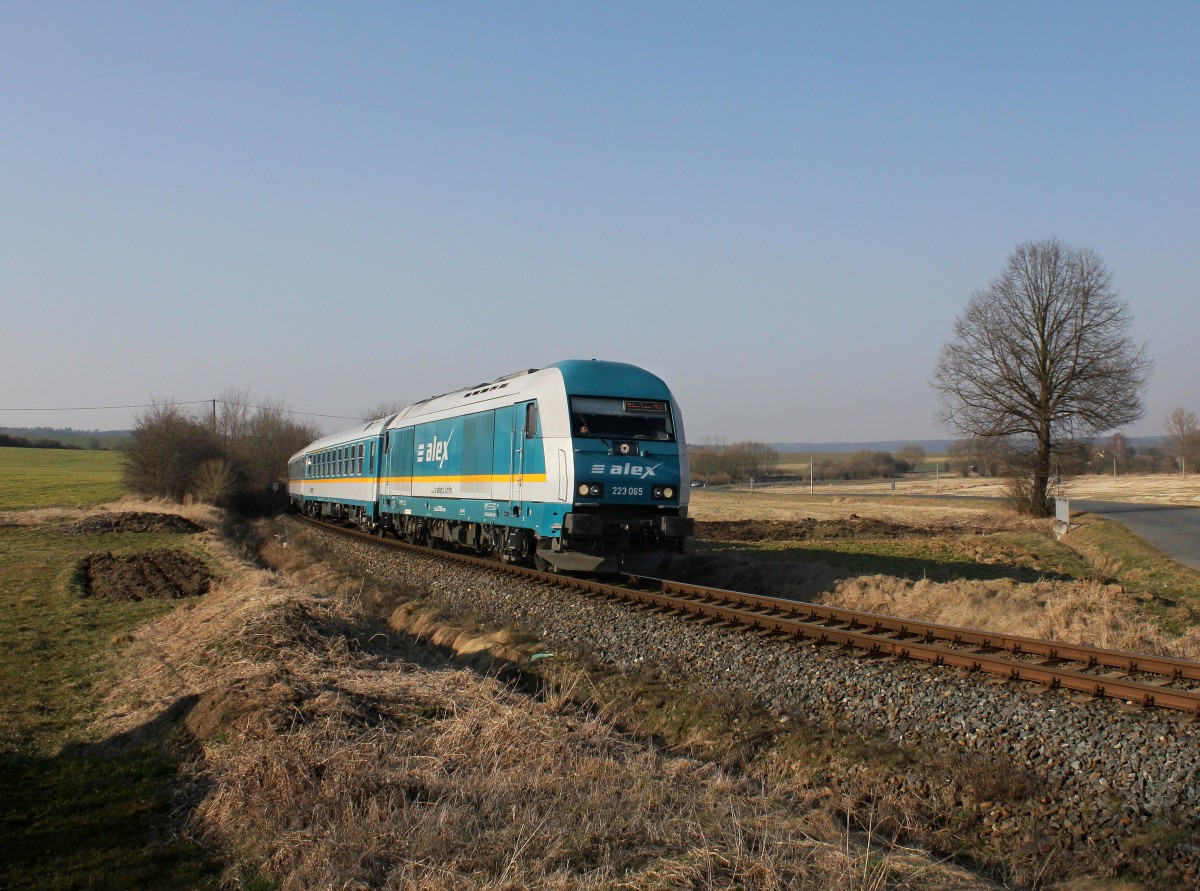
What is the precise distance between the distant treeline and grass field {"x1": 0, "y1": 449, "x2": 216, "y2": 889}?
90.6 metres

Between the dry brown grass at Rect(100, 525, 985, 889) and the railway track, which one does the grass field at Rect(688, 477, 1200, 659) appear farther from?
the dry brown grass at Rect(100, 525, 985, 889)

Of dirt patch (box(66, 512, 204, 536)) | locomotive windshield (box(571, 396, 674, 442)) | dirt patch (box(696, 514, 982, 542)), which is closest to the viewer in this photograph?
locomotive windshield (box(571, 396, 674, 442))

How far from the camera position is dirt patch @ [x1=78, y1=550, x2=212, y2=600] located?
15.9 meters

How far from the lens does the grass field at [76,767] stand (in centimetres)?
504

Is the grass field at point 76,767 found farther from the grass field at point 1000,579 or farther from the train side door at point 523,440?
the grass field at point 1000,579

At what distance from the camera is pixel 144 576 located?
18188 mm

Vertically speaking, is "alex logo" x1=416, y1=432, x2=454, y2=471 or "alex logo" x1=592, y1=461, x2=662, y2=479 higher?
"alex logo" x1=416, y1=432, x2=454, y2=471

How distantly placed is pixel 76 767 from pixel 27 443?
342 ft

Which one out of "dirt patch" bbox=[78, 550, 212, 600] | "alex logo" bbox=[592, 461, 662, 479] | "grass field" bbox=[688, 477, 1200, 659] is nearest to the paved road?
"grass field" bbox=[688, 477, 1200, 659]

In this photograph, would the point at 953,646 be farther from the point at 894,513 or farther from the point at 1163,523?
the point at 894,513

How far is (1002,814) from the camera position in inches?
229

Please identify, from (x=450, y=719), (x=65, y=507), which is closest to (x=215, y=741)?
(x=450, y=719)

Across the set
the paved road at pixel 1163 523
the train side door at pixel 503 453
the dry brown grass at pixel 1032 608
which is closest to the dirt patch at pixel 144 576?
the train side door at pixel 503 453

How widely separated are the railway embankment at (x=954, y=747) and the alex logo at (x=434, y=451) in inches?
381
